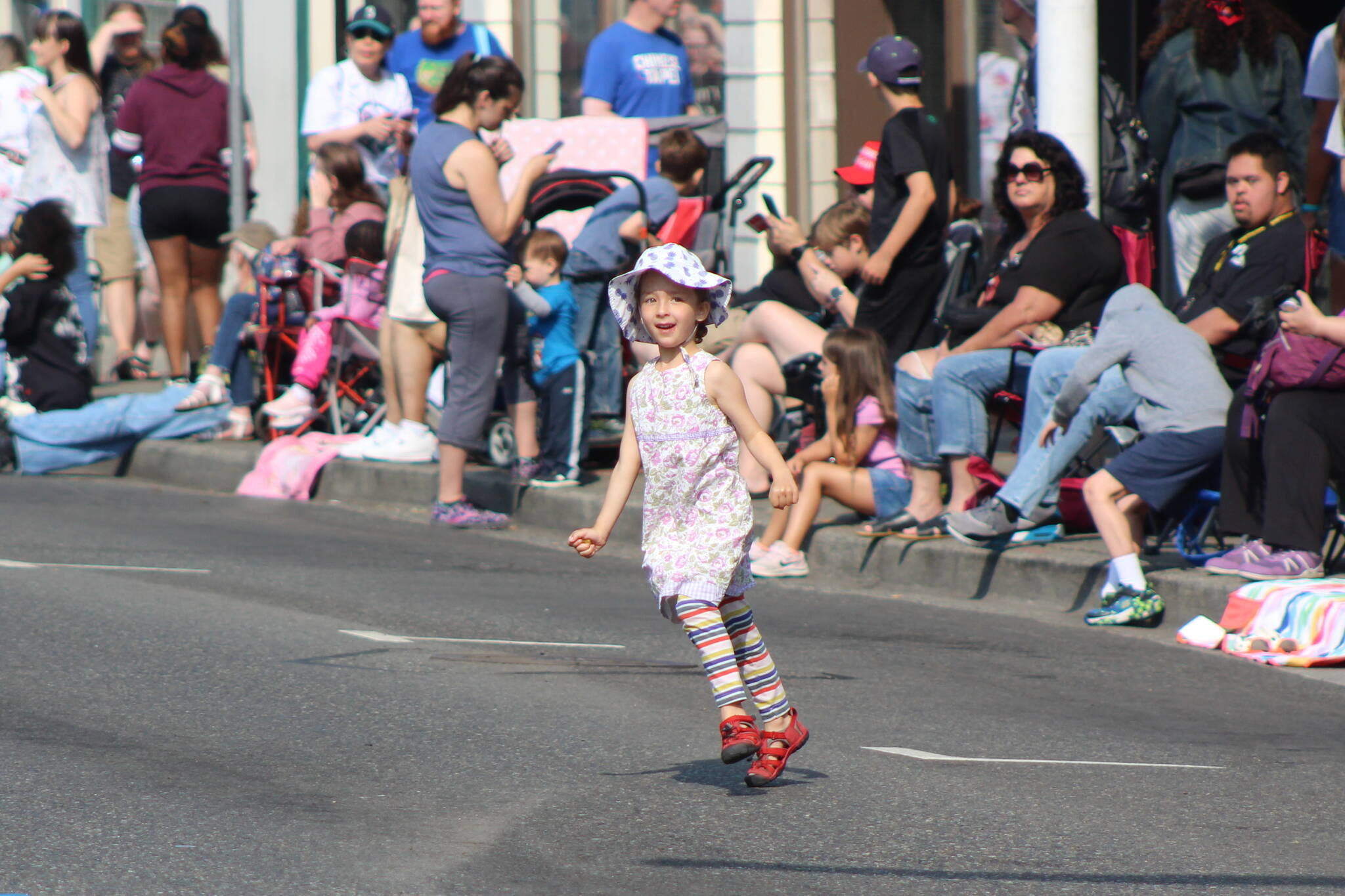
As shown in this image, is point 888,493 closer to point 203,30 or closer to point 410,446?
point 410,446

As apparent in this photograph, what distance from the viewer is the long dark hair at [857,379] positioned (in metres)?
9.09

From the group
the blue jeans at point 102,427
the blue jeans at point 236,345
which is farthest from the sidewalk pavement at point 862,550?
the blue jeans at point 236,345

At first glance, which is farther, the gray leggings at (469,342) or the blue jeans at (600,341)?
the blue jeans at (600,341)

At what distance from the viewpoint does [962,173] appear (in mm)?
13781

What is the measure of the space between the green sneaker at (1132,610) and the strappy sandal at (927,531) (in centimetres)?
128

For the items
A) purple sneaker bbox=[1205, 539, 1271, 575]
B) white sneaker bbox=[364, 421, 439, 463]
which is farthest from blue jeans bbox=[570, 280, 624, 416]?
purple sneaker bbox=[1205, 539, 1271, 575]

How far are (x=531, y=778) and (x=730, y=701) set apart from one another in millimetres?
542

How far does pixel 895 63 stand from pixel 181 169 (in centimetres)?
571

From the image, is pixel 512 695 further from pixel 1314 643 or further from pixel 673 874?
pixel 1314 643

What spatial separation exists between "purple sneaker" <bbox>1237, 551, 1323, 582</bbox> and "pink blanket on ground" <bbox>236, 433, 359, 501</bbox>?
233 inches

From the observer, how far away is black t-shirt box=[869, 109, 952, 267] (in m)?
9.64

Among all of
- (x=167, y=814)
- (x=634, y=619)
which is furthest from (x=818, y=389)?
(x=167, y=814)

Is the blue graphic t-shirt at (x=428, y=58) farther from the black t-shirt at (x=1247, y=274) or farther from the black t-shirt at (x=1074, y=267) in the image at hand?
the black t-shirt at (x=1247, y=274)

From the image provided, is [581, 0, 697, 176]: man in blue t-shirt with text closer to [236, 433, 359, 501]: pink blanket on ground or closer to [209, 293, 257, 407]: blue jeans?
[209, 293, 257, 407]: blue jeans
